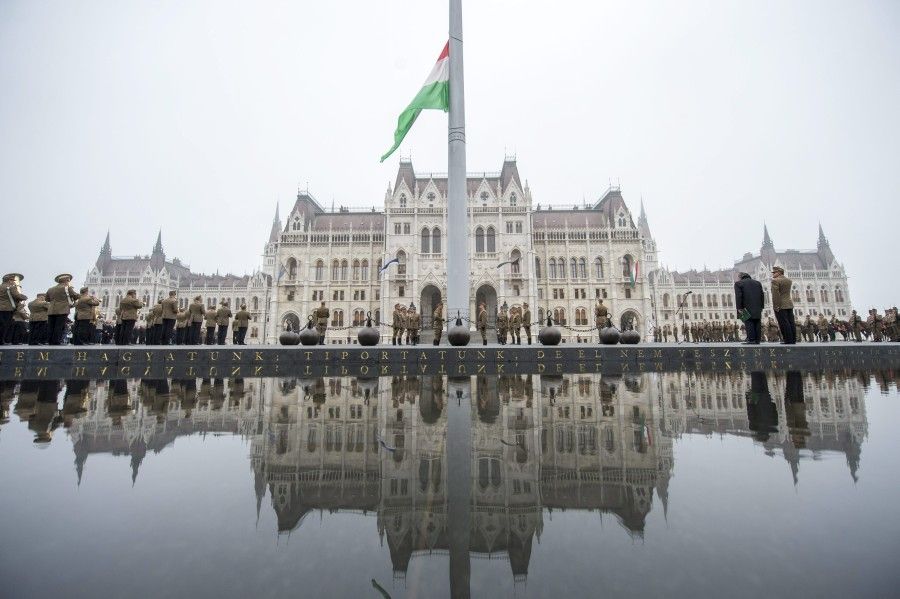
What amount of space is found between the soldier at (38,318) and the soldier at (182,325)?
9.72 ft

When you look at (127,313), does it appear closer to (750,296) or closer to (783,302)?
(750,296)

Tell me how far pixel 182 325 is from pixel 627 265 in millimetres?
41451

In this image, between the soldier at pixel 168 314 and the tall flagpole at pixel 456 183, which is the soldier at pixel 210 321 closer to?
the soldier at pixel 168 314

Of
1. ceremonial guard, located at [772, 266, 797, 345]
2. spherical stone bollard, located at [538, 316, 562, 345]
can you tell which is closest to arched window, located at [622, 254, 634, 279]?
ceremonial guard, located at [772, 266, 797, 345]

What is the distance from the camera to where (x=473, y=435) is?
2.78 m

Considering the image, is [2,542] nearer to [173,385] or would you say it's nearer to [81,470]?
[81,470]

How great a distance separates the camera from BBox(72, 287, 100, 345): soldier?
38.1 ft

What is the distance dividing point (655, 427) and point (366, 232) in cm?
4482

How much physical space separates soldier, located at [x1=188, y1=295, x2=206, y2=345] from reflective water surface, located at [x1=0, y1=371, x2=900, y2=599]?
9735mm

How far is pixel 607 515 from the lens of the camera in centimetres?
151

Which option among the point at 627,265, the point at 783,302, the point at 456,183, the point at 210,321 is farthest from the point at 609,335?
the point at 627,265

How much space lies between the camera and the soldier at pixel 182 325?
13.4m

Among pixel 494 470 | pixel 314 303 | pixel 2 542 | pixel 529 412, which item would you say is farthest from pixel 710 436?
pixel 314 303

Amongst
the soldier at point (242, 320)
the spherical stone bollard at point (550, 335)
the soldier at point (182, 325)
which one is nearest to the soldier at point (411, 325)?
the soldier at point (242, 320)
